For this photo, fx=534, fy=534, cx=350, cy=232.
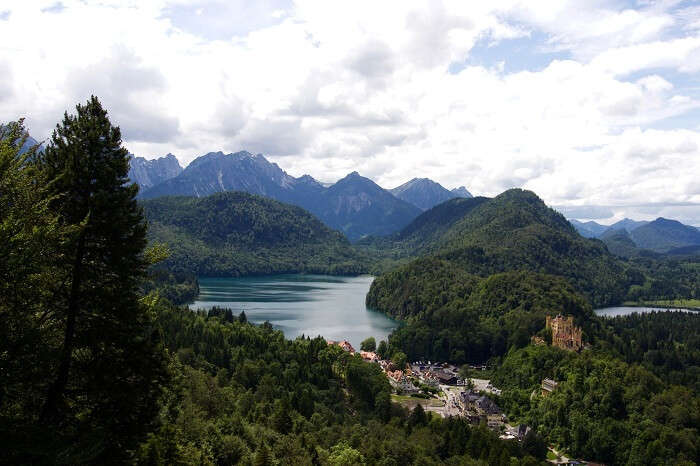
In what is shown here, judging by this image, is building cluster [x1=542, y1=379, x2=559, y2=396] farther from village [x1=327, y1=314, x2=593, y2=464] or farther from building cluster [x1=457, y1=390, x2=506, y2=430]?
building cluster [x1=457, y1=390, x2=506, y2=430]

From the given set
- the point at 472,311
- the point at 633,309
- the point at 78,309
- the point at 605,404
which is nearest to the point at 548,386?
the point at 605,404

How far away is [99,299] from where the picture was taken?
42.0 ft

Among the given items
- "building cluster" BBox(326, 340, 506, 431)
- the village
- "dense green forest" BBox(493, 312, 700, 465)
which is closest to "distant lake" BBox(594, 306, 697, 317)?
"dense green forest" BBox(493, 312, 700, 465)

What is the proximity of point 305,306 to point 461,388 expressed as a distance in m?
60.8

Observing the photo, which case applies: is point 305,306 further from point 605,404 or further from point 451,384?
point 605,404

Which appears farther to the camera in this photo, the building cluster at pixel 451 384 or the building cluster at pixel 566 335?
the building cluster at pixel 566 335

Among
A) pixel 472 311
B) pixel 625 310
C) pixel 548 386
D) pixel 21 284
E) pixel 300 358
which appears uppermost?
pixel 21 284

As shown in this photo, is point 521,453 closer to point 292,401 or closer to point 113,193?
point 292,401

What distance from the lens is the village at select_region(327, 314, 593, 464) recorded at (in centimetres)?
5612

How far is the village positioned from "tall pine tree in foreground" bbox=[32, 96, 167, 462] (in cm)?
4543

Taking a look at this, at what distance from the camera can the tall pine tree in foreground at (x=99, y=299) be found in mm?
12180

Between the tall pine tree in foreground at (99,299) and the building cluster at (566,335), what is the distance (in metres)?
69.4

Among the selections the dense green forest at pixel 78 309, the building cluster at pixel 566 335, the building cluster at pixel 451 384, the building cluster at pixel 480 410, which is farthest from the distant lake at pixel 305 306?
the dense green forest at pixel 78 309

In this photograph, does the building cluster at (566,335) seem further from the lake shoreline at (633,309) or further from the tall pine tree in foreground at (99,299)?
the lake shoreline at (633,309)
